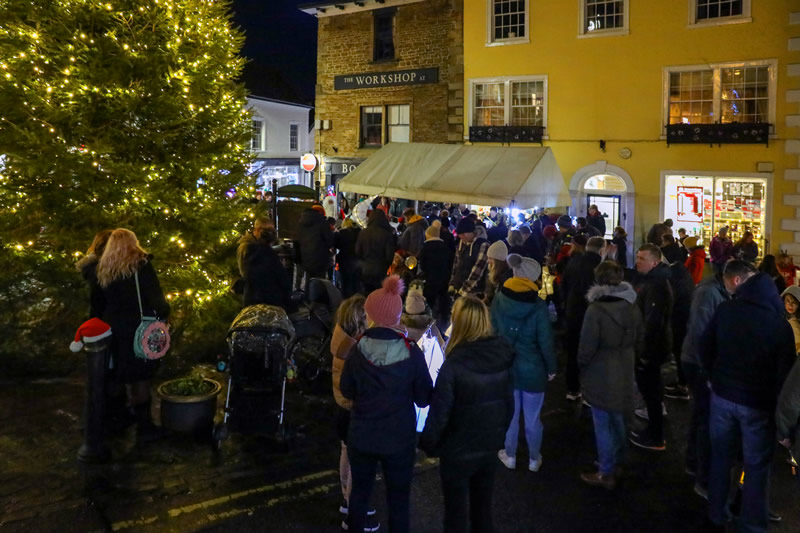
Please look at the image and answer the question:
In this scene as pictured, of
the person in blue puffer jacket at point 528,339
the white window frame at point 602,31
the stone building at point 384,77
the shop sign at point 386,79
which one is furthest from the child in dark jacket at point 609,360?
the shop sign at point 386,79

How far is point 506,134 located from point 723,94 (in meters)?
6.09

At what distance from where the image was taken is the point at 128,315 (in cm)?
Result: 696

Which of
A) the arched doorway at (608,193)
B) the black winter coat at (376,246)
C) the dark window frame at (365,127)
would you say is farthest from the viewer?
the dark window frame at (365,127)

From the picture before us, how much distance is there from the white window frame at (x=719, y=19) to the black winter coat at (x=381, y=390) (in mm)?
16996

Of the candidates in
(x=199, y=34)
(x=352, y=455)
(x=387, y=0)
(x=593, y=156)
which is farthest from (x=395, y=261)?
(x=387, y=0)

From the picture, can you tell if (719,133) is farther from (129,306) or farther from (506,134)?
(129,306)

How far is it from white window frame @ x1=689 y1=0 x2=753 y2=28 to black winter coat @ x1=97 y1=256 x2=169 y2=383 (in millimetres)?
16519

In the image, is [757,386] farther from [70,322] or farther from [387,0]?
[387,0]

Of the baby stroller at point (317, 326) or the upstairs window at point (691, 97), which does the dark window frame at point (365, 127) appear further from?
the baby stroller at point (317, 326)

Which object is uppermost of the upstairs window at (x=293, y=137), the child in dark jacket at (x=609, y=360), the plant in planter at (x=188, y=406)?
the upstairs window at (x=293, y=137)

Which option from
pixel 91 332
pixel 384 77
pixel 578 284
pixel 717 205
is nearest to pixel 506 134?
pixel 384 77

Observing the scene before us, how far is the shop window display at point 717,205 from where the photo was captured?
18188 millimetres

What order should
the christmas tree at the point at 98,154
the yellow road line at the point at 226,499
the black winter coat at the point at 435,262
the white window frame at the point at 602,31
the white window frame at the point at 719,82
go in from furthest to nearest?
1. the white window frame at the point at 602,31
2. the white window frame at the point at 719,82
3. the black winter coat at the point at 435,262
4. the christmas tree at the point at 98,154
5. the yellow road line at the point at 226,499

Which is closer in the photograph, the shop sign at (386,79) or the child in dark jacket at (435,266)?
the child in dark jacket at (435,266)
